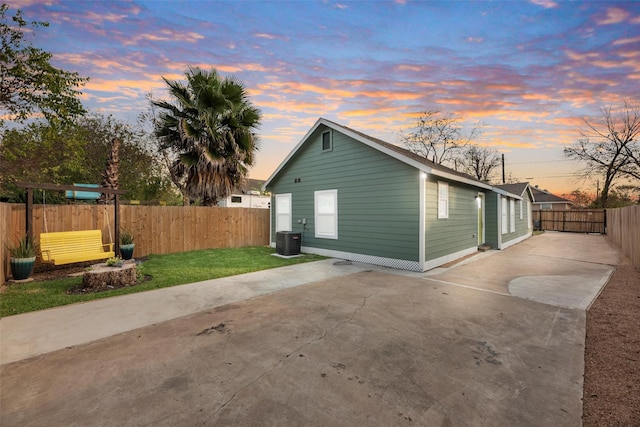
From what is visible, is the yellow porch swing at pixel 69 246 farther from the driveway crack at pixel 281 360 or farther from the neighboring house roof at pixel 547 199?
the neighboring house roof at pixel 547 199

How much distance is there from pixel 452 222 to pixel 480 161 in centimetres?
2778

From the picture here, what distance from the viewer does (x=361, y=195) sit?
883cm

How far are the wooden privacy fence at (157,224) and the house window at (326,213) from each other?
4.16 meters

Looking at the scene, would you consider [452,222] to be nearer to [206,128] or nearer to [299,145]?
[299,145]

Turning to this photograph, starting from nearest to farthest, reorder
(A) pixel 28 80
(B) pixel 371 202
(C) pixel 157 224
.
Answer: (B) pixel 371 202
(A) pixel 28 80
(C) pixel 157 224

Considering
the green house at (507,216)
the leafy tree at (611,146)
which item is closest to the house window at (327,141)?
the green house at (507,216)

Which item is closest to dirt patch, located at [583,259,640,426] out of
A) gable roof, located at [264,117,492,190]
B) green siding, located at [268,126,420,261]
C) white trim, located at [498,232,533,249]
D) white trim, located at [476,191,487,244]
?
green siding, located at [268,126,420,261]

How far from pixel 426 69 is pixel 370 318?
10658mm

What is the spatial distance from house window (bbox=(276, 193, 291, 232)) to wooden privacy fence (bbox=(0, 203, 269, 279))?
158 cm

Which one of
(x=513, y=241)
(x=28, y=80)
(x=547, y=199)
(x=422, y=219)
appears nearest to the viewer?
(x=422, y=219)

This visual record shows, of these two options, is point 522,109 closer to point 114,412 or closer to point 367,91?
point 367,91

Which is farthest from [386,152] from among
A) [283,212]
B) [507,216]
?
[507,216]

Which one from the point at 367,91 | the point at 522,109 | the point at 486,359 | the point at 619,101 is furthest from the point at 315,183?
the point at 619,101

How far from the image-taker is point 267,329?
3.72 metres
